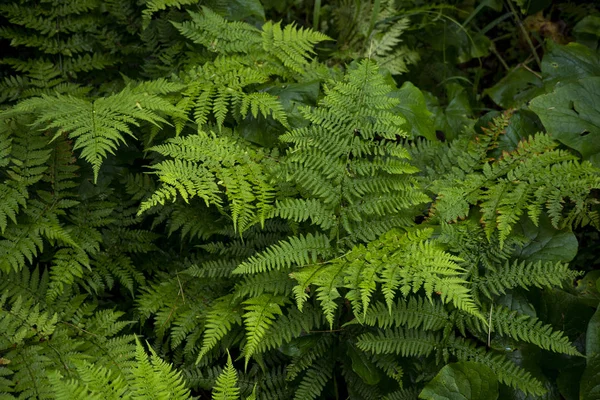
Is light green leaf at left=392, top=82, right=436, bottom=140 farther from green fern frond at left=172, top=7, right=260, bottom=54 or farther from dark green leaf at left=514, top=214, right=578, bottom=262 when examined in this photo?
green fern frond at left=172, top=7, right=260, bottom=54

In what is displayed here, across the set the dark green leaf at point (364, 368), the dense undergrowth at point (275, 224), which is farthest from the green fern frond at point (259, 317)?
the dark green leaf at point (364, 368)

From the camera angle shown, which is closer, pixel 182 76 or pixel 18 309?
pixel 18 309

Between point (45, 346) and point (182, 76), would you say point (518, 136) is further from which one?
point (45, 346)

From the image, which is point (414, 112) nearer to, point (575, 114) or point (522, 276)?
point (575, 114)

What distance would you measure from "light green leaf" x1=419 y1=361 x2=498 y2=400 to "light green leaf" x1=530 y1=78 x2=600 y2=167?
1.38 m

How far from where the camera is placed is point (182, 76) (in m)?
3.05

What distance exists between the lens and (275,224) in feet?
9.53

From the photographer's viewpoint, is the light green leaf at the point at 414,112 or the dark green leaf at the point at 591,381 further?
the light green leaf at the point at 414,112

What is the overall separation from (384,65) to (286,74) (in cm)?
105

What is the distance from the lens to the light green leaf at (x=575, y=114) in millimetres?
2889

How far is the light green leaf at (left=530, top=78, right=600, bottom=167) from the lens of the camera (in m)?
2.89

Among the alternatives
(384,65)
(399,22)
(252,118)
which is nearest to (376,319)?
(252,118)

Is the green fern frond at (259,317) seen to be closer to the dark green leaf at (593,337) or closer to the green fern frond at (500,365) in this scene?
the green fern frond at (500,365)

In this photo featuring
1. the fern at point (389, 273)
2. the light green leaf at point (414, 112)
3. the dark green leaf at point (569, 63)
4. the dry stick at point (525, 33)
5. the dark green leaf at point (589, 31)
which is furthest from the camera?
the dry stick at point (525, 33)
